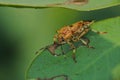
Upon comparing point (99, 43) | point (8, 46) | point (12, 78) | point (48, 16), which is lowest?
point (12, 78)

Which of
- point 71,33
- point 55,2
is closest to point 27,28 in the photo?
point 71,33

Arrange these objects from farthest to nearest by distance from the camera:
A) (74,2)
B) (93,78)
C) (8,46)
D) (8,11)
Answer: (8,46) < (8,11) < (74,2) < (93,78)

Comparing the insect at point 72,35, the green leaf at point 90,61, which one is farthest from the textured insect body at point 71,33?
the green leaf at point 90,61

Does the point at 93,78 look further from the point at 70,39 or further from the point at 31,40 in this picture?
the point at 31,40

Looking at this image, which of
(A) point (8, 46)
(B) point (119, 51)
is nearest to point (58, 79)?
(B) point (119, 51)

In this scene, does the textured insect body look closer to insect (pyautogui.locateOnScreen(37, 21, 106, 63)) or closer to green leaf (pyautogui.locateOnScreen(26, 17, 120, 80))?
insect (pyautogui.locateOnScreen(37, 21, 106, 63))
